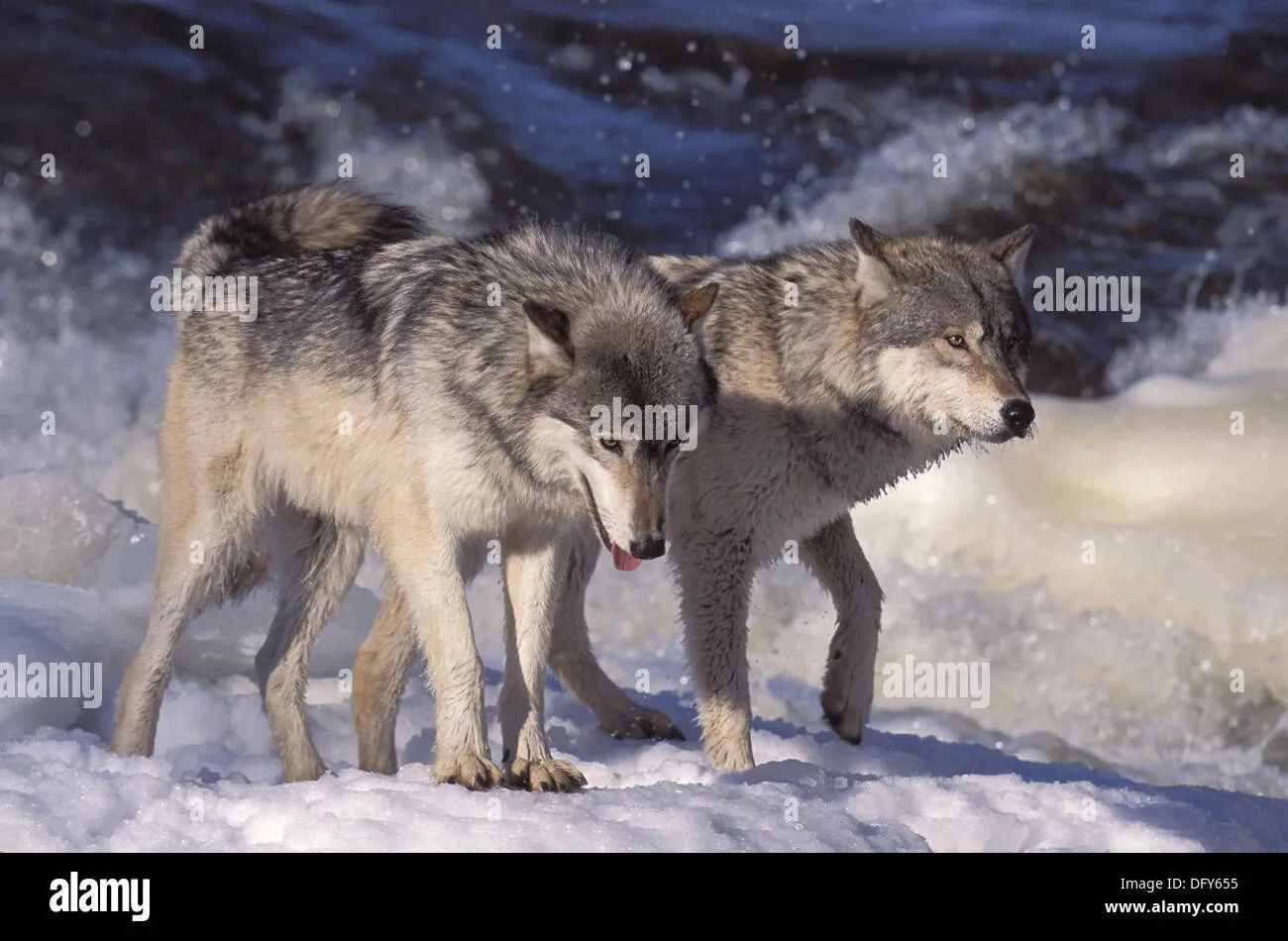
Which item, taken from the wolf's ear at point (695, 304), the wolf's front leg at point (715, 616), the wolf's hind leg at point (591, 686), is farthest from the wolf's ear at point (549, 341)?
the wolf's hind leg at point (591, 686)

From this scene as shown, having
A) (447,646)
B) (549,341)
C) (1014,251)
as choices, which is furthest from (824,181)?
(447,646)

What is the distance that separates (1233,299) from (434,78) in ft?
23.4

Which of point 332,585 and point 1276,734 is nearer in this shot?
point 332,585

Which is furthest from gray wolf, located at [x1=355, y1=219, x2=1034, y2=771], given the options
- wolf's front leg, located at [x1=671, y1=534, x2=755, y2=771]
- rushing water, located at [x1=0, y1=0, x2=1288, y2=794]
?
rushing water, located at [x1=0, y1=0, x2=1288, y2=794]

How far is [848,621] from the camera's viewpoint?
616 centimetres

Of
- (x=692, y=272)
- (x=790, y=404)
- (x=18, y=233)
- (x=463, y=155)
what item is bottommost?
(x=790, y=404)

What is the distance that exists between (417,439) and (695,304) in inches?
35.7

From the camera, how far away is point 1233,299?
Answer: 1278 cm

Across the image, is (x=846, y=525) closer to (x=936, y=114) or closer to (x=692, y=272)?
(x=692, y=272)

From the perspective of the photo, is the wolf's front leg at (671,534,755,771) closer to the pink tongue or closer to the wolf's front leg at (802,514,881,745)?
the wolf's front leg at (802,514,881,745)

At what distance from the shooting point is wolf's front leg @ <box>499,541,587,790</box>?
4707 millimetres

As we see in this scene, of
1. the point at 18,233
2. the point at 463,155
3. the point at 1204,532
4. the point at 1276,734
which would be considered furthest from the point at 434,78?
the point at 1276,734

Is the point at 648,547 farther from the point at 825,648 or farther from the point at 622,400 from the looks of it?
the point at 825,648

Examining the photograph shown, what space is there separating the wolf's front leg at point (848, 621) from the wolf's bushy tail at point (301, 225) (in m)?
1.98
